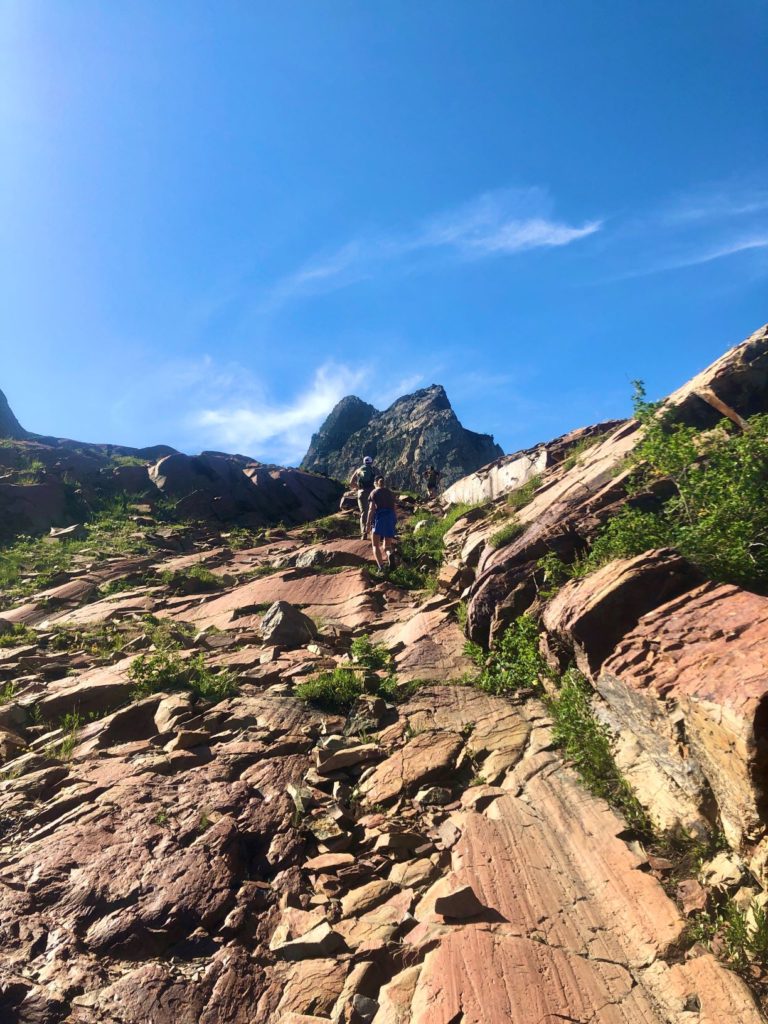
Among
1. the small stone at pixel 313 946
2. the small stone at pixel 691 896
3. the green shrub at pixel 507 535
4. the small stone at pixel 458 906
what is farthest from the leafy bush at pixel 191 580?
the small stone at pixel 691 896

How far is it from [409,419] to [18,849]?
59671 mm

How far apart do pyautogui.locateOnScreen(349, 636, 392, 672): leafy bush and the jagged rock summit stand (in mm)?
39367

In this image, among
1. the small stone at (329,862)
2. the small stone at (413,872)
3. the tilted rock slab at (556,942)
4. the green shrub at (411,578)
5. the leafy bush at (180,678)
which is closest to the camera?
the tilted rock slab at (556,942)

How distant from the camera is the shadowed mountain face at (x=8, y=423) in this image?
186 feet

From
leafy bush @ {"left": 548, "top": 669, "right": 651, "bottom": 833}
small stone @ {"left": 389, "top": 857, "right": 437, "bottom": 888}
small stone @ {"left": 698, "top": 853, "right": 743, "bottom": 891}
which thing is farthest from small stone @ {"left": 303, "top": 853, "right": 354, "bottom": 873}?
small stone @ {"left": 698, "top": 853, "right": 743, "bottom": 891}

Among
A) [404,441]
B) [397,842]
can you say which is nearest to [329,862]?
[397,842]

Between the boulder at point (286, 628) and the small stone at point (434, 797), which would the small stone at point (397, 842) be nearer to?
the small stone at point (434, 797)

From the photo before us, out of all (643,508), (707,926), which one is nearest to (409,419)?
(643,508)

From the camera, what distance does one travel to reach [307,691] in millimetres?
7777

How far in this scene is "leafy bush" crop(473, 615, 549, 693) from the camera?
24.0 feet

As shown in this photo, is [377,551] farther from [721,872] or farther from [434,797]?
[721,872]

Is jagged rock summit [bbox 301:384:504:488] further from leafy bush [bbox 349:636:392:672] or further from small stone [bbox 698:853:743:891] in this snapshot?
small stone [bbox 698:853:743:891]

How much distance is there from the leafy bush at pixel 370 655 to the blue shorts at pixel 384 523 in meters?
6.09

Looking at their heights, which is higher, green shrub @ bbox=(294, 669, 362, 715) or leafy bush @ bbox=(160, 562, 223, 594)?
leafy bush @ bbox=(160, 562, 223, 594)
